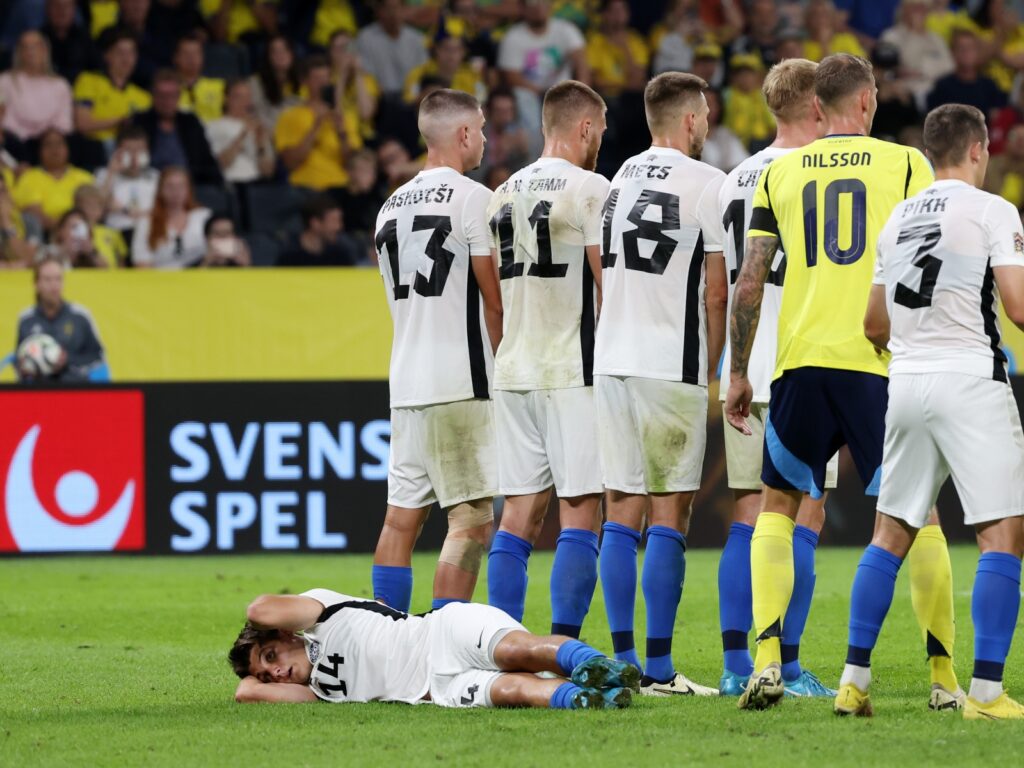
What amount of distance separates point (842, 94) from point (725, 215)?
3.01 feet

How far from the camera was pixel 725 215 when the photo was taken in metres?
7.14

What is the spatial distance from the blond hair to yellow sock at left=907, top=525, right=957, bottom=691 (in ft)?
5.82

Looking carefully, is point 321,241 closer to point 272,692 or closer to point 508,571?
point 508,571

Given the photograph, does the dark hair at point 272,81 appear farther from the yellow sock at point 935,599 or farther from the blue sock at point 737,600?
the yellow sock at point 935,599

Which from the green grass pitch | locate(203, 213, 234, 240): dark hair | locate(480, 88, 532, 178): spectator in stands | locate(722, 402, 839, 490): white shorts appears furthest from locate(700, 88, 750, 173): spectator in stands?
locate(722, 402, 839, 490): white shorts

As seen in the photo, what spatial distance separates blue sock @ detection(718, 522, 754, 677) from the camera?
687 centimetres

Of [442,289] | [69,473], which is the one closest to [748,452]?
[442,289]

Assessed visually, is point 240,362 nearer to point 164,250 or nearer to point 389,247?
point 164,250

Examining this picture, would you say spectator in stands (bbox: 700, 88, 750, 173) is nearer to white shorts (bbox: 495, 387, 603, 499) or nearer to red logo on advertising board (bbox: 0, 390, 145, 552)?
red logo on advertising board (bbox: 0, 390, 145, 552)

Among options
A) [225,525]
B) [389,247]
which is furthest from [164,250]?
[389,247]

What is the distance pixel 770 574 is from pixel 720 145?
37.2 ft

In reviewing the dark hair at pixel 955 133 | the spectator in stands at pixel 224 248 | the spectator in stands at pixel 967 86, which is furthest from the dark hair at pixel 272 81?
the dark hair at pixel 955 133

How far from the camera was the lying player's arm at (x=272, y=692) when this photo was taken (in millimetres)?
6777

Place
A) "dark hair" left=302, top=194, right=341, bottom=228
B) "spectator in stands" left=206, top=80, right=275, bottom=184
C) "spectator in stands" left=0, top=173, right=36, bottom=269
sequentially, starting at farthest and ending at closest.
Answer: "spectator in stands" left=206, top=80, right=275, bottom=184
"dark hair" left=302, top=194, right=341, bottom=228
"spectator in stands" left=0, top=173, right=36, bottom=269
